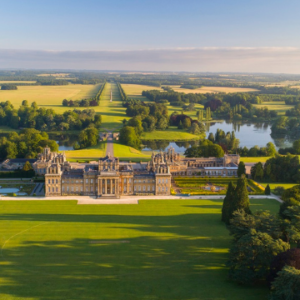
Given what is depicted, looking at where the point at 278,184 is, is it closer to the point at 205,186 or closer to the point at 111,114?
the point at 205,186

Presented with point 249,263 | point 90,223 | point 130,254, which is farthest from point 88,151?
point 249,263

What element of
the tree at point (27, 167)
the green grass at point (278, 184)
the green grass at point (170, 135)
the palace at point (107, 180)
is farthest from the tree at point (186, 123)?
the tree at point (27, 167)

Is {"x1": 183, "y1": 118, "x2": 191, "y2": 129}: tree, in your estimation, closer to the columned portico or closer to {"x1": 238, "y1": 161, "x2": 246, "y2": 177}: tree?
{"x1": 238, "y1": 161, "x2": 246, "y2": 177}: tree

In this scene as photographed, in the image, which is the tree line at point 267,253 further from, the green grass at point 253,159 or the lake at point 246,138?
the lake at point 246,138

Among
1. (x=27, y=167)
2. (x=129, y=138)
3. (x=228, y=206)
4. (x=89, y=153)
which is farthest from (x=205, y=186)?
(x=129, y=138)

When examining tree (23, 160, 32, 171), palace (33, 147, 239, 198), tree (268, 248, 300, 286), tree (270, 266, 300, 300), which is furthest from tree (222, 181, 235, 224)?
tree (23, 160, 32, 171)
